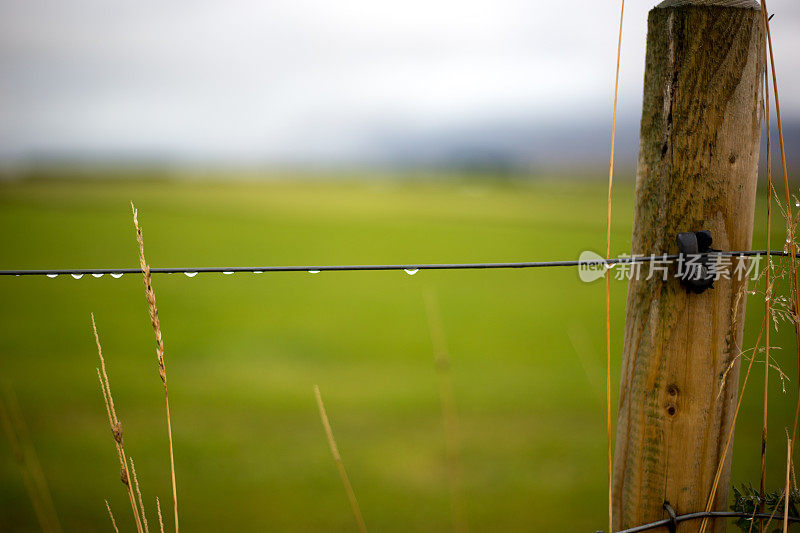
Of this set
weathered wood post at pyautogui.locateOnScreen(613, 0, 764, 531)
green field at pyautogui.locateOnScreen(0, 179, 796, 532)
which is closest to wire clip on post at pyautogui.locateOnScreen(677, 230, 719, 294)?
weathered wood post at pyautogui.locateOnScreen(613, 0, 764, 531)

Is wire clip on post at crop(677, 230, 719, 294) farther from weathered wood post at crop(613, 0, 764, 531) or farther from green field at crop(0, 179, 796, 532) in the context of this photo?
green field at crop(0, 179, 796, 532)

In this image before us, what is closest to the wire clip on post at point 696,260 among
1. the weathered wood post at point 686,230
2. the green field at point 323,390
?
the weathered wood post at point 686,230

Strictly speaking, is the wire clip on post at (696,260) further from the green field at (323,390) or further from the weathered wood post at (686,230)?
the green field at (323,390)

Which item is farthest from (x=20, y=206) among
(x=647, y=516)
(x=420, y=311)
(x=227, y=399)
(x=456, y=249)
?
(x=647, y=516)

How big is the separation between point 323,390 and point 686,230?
4403 mm

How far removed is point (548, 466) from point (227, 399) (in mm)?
2649

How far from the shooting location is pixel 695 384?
1062mm

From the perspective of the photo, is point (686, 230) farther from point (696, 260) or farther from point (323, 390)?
point (323, 390)

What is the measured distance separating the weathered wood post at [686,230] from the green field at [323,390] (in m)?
1.14

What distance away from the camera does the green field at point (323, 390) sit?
3.06m

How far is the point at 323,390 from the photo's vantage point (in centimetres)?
510

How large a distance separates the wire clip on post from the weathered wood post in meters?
0.02

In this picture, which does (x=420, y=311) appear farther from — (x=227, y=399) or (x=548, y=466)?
(x=548, y=466)

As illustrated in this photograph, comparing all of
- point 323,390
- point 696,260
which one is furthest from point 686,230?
point 323,390
